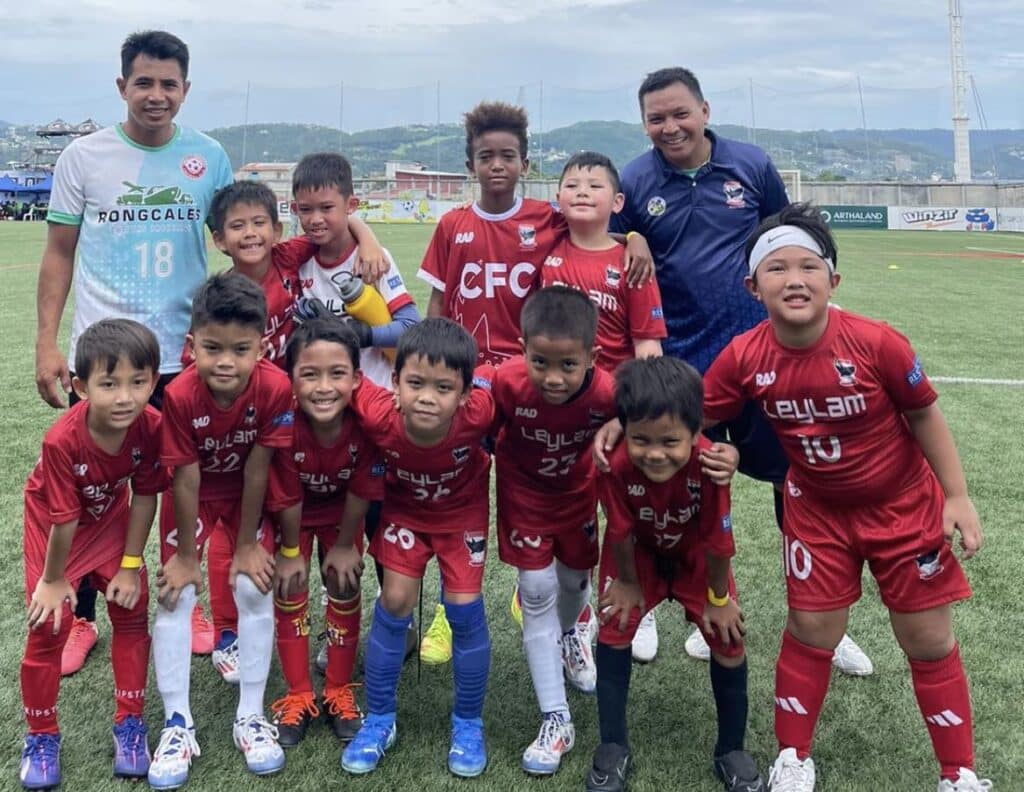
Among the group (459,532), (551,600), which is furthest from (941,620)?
(459,532)

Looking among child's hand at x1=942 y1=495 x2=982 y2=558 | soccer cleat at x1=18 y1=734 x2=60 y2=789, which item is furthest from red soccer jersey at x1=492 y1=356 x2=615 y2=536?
soccer cleat at x1=18 y1=734 x2=60 y2=789

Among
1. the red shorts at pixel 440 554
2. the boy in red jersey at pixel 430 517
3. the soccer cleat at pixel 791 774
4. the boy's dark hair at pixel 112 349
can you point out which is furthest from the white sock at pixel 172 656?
the soccer cleat at pixel 791 774

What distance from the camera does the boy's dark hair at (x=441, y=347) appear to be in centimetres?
271

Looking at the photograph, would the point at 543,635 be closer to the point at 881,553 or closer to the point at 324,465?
the point at 324,465

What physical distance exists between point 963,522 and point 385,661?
180cm

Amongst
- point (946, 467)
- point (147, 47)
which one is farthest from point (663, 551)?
point (147, 47)

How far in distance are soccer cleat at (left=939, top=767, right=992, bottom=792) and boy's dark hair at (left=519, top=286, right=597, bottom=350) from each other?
1.63 metres

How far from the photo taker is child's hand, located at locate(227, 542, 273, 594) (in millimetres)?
2877

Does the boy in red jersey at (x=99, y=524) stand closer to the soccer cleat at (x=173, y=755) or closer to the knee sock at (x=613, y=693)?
→ the soccer cleat at (x=173, y=755)

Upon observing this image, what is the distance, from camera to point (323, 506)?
3104 millimetres

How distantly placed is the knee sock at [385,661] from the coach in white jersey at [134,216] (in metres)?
1.35

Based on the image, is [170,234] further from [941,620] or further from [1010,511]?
[1010,511]

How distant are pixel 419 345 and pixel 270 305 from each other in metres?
0.77

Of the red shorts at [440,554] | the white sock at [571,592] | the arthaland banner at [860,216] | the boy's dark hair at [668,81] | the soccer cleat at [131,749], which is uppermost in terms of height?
the arthaland banner at [860,216]
